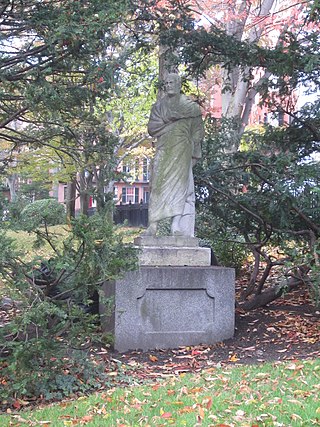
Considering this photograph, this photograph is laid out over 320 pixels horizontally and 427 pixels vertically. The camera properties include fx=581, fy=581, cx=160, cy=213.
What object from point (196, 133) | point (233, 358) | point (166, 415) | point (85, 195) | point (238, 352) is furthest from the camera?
point (196, 133)

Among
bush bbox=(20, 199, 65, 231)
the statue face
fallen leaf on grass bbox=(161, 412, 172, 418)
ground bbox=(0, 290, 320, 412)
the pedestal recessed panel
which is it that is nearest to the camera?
fallen leaf on grass bbox=(161, 412, 172, 418)

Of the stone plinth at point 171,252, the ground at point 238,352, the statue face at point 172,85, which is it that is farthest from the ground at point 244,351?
the statue face at point 172,85

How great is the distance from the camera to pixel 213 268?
7.43 meters

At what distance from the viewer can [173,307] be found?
7.21m

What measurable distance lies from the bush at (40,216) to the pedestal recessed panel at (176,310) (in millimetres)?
2420

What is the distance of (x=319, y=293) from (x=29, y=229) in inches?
141

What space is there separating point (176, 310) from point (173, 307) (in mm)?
54

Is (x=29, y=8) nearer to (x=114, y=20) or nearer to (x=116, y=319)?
(x=114, y=20)

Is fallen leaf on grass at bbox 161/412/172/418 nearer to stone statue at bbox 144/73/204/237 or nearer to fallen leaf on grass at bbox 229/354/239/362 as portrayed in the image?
fallen leaf on grass at bbox 229/354/239/362

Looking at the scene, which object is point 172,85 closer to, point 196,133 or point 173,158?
point 196,133

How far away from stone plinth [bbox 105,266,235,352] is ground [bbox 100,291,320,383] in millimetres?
160

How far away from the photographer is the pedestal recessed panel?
713cm

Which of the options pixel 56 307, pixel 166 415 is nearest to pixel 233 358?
pixel 166 415

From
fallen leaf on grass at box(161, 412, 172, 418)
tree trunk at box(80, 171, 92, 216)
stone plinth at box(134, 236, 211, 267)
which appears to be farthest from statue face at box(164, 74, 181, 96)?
fallen leaf on grass at box(161, 412, 172, 418)
